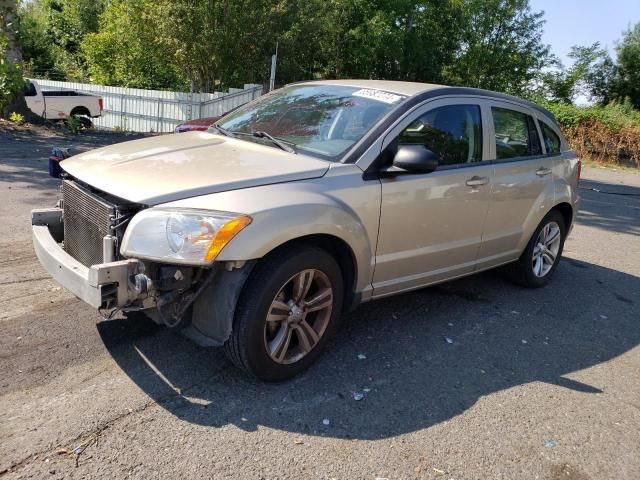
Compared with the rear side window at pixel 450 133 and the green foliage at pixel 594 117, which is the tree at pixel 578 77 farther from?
the rear side window at pixel 450 133

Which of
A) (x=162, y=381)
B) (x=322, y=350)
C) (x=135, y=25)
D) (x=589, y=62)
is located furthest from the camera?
(x=589, y=62)

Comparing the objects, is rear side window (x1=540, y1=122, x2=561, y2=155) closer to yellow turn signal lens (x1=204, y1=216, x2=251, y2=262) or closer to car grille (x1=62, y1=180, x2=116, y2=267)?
yellow turn signal lens (x1=204, y1=216, x2=251, y2=262)

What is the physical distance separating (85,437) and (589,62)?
31.7 meters

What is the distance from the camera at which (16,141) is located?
11.8 m

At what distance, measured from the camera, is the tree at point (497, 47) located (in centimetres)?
2423

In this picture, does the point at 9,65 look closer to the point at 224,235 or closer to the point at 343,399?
the point at 224,235

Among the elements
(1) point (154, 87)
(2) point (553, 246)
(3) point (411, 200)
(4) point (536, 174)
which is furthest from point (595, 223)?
(1) point (154, 87)

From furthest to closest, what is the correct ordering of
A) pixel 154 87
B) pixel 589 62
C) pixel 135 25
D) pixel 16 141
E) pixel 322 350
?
pixel 589 62 < pixel 154 87 < pixel 135 25 < pixel 16 141 < pixel 322 350

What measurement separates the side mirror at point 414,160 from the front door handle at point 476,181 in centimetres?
78

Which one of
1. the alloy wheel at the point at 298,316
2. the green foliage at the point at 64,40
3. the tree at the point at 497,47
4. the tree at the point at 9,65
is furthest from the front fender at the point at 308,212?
the green foliage at the point at 64,40

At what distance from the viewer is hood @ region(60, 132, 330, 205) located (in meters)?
3.16

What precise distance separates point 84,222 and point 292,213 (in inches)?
50.4

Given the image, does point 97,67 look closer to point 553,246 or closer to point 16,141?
point 16,141

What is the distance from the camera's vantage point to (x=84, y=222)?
11.4 feet
